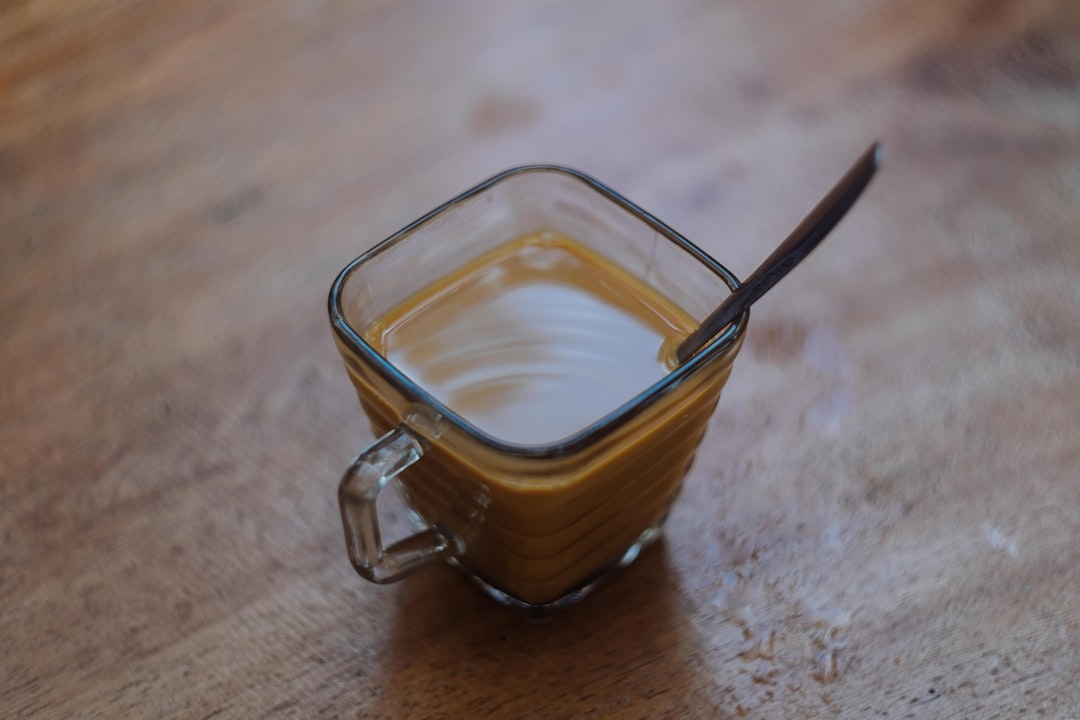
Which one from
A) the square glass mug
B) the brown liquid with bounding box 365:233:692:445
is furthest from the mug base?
the brown liquid with bounding box 365:233:692:445

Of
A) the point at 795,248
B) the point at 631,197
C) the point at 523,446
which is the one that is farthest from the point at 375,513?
the point at 631,197

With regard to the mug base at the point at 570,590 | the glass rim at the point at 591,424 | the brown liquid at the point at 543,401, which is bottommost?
the mug base at the point at 570,590

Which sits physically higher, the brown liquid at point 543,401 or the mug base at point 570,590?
the brown liquid at point 543,401

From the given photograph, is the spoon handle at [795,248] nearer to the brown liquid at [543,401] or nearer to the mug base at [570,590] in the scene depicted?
the brown liquid at [543,401]

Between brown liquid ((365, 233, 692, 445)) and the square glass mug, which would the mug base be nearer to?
the square glass mug

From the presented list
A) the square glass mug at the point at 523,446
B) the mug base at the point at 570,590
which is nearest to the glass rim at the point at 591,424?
the square glass mug at the point at 523,446

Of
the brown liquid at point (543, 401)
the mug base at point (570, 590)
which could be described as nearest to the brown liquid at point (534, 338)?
the brown liquid at point (543, 401)

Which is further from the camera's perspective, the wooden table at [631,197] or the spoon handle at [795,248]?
the wooden table at [631,197]
